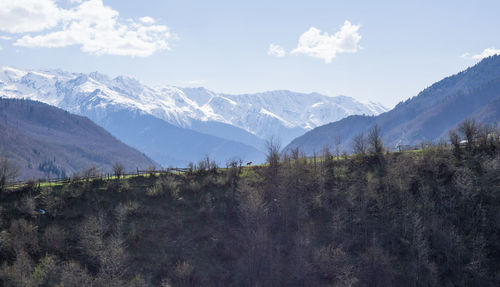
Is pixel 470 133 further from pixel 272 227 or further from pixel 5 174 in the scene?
pixel 5 174

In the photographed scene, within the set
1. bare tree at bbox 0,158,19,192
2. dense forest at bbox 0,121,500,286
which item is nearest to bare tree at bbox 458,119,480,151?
dense forest at bbox 0,121,500,286

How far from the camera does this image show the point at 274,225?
86.2 meters

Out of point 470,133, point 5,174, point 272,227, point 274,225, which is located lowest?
point 272,227

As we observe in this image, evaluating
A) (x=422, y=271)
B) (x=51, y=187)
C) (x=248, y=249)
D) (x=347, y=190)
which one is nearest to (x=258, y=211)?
(x=248, y=249)

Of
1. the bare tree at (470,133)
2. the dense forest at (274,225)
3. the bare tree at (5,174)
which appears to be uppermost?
the bare tree at (470,133)

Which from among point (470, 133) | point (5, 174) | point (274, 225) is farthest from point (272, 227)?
point (5, 174)

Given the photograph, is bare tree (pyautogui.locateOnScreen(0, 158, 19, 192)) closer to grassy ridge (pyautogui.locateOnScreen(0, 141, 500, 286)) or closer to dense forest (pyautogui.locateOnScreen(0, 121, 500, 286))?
dense forest (pyautogui.locateOnScreen(0, 121, 500, 286))

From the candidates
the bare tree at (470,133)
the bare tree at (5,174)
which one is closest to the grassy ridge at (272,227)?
the bare tree at (470,133)

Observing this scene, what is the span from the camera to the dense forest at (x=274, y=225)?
7075 cm

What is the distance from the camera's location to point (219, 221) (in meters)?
87.0

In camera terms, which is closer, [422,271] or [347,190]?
[422,271]

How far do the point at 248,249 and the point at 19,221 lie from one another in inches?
1719

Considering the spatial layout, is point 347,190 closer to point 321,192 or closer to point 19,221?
point 321,192

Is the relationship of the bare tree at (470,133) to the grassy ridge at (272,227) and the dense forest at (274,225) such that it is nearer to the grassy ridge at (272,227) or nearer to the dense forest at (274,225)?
the dense forest at (274,225)
